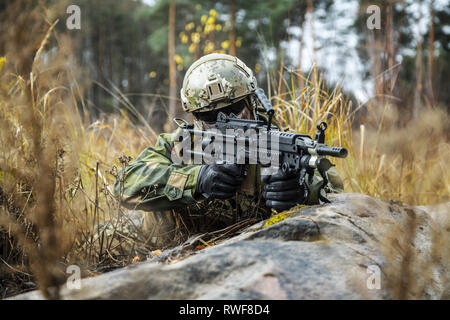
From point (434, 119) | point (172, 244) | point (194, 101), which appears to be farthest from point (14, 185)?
point (434, 119)

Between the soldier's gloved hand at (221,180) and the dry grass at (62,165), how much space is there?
0.50m

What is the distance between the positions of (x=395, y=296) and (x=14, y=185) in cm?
186

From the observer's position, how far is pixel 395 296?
1.28 m

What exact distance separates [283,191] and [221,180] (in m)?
0.39

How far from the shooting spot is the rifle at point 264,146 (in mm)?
1888

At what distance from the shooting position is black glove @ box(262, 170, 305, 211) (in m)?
2.10

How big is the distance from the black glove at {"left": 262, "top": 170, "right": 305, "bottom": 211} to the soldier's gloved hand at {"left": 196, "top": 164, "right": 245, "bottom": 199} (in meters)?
0.24

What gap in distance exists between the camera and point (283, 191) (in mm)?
2111

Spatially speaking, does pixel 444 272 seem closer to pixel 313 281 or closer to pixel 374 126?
pixel 313 281

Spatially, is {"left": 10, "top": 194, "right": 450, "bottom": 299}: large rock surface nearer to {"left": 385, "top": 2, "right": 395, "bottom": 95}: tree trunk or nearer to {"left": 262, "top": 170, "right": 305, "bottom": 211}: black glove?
{"left": 262, "top": 170, "right": 305, "bottom": 211}: black glove

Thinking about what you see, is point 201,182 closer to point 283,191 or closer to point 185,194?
point 185,194
